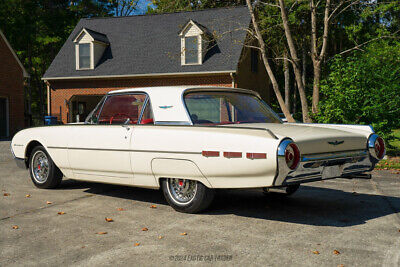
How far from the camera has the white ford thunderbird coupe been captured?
187 inches

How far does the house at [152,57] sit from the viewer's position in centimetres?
2255

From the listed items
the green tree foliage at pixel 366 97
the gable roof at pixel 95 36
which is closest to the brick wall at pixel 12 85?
the gable roof at pixel 95 36

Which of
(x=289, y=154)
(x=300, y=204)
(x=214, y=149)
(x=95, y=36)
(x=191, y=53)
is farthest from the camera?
(x=95, y=36)

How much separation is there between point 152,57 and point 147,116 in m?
18.7

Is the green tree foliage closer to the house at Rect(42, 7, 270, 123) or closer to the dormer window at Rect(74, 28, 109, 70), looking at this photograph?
the house at Rect(42, 7, 270, 123)

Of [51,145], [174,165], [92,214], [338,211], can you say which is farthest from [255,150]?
[51,145]

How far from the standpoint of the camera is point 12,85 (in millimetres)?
24234

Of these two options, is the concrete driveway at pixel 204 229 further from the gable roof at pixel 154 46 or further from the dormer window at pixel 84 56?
the dormer window at pixel 84 56

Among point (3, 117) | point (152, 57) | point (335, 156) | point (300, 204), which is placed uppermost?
point (152, 57)

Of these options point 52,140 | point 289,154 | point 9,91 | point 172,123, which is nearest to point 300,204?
point 289,154

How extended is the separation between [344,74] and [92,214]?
30.3ft

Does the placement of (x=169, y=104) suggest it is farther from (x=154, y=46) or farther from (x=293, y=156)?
(x=154, y=46)

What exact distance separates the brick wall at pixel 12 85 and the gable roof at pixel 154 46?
1.58m

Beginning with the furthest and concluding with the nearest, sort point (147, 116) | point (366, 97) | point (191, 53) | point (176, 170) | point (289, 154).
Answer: point (191, 53), point (366, 97), point (147, 116), point (176, 170), point (289, 154)
